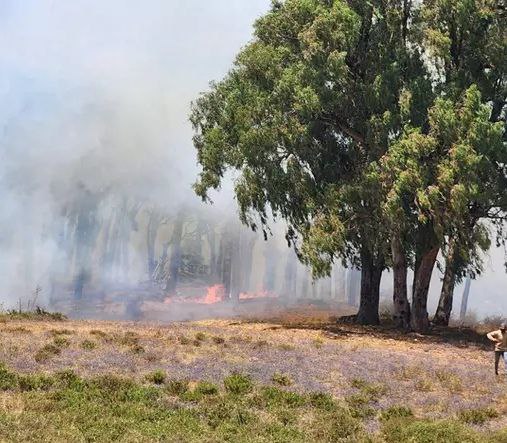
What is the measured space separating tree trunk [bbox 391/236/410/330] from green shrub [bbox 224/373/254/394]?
1738cm

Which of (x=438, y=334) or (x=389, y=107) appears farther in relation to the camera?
(x=438, y=334)

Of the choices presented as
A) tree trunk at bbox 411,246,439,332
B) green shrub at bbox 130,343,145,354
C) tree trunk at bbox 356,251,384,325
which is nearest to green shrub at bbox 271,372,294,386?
green shrub at bbox 130,343,145,354

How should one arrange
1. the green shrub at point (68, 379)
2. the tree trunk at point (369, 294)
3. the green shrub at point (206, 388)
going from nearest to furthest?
1. the green shrub at point (68, 379)
2. the green shrub at point (206, 388)
3. the tree trunk at point (369, 294)

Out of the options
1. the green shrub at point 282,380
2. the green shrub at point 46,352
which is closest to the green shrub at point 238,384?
the green shrub at point 282,380

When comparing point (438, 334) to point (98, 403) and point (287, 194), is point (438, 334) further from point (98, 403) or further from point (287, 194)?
point (98, 403)

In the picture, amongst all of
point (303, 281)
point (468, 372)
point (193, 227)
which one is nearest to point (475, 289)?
point (303, 281)

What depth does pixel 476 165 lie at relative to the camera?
26.2 metres

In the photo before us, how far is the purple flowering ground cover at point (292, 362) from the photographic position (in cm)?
1639

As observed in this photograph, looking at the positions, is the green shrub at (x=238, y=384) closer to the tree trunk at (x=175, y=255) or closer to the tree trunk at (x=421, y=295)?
the tree trunk at (x=421, y=295)

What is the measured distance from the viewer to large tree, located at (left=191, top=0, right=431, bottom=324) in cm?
2922

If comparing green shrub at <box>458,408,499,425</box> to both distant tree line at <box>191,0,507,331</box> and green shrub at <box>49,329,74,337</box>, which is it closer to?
distant tree line at <box>191,0,507,331</box>

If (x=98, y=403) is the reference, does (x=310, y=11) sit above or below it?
above

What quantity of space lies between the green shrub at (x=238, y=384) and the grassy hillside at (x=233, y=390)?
0.12 ft

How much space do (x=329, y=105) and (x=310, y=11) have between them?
Answer: 15.9ft
